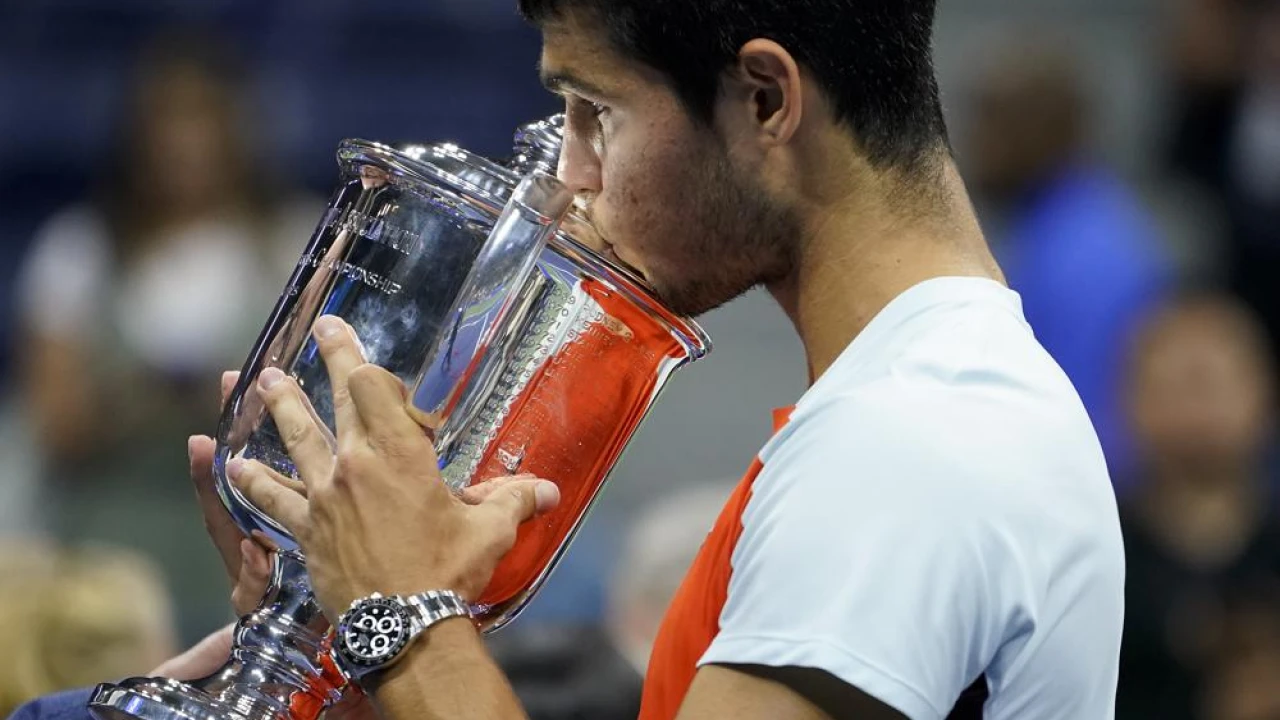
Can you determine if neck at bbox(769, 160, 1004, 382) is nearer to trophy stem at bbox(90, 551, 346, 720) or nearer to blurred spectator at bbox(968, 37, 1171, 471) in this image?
trophy stem at bbox(90, 551, 346, 720)

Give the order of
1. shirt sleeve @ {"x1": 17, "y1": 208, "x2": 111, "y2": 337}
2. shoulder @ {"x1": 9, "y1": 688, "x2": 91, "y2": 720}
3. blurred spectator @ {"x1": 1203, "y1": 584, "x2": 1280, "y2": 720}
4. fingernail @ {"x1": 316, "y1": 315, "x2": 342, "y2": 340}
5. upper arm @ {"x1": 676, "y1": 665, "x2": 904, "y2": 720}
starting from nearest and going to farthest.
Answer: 1. upper arm @ {"x1": 676, "y1": 665, "x2": 904, "y2": 720}
2. fingernail @ {"x1": 316, "y1": 315, "x2": 342, "y2": 340}
3. shoulder @ {"x1": 9, "y1": 688, "x2": 91, "y2": 720}
4. blurred spectator @ {"x1": 1203, "y1": 584, "x2": 1280, "y2": 720}
5. shirt sleeve @ {"x1": 17, "y1": 208, "x2": 111, "y2": 337}

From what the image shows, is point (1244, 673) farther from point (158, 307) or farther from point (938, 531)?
point (938, 531)

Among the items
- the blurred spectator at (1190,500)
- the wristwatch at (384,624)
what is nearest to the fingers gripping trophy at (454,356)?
the wristwatch at (384,624)

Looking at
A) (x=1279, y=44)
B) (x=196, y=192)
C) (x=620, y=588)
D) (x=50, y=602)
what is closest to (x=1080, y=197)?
(x=1279, y=44)

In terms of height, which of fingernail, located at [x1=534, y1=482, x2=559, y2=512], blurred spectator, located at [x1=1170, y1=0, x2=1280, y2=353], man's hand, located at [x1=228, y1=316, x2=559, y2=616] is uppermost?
blurred spectator, located at [x1=1170, y1=0, x2=1280, y2=353]

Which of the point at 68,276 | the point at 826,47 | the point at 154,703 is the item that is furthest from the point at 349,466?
the point at 68,276

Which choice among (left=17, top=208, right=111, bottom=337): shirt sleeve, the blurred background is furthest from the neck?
(left=17, top=208, right=111, bottom=337): shirt sleeve

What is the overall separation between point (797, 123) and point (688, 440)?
11.8 ft

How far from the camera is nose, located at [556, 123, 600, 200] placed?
176 cm

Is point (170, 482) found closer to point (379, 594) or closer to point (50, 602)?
point (50, 602)

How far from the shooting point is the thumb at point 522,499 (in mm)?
1636

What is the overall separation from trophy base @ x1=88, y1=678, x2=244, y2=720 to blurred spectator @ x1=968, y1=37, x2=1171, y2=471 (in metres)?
3.06

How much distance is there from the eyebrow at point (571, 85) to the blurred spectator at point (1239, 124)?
11.6 ft

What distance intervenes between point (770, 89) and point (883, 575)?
0.42 meters
